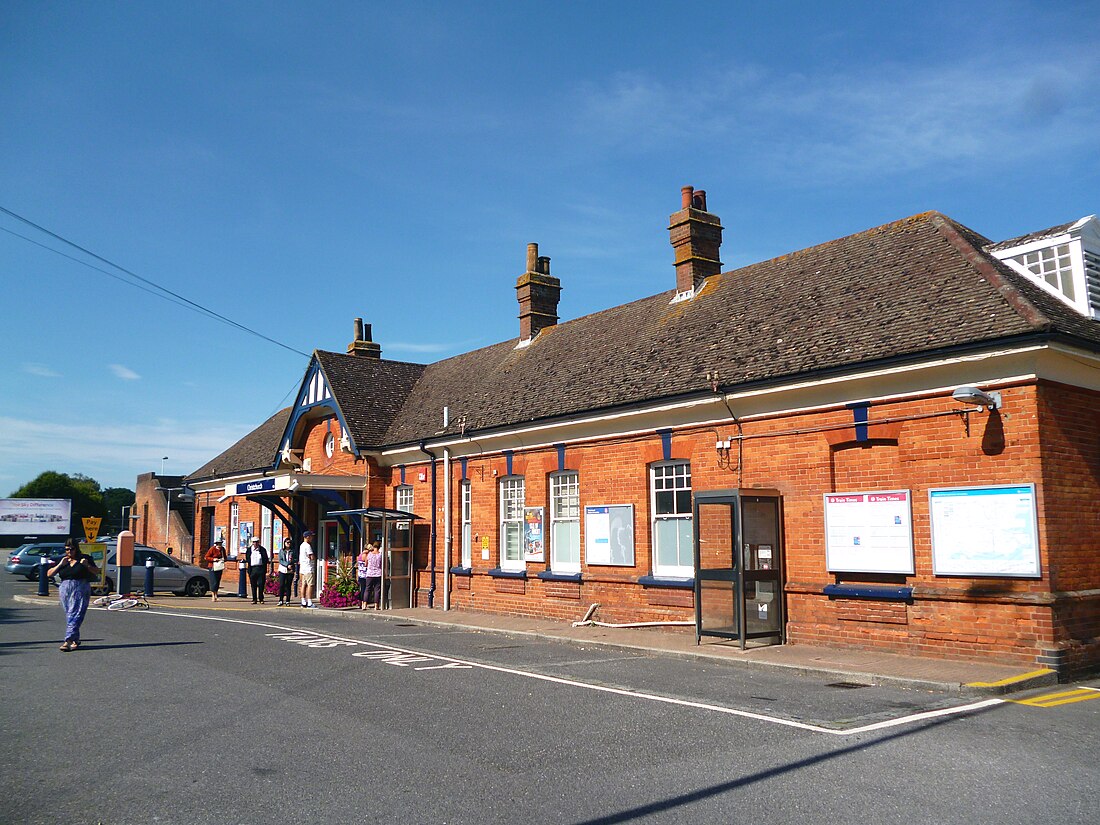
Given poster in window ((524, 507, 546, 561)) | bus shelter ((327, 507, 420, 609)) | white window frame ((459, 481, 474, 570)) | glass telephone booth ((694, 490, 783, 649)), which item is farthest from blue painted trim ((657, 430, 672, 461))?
bus shelter ((327, 507, 420, 609))

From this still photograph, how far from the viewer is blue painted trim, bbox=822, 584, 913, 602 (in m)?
12.4

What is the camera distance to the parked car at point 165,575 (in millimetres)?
28203

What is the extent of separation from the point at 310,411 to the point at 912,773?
23736 mm

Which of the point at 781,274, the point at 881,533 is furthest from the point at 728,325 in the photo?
the point at 881,533

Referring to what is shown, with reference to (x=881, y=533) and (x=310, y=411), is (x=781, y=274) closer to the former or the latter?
(x=881, y=533)

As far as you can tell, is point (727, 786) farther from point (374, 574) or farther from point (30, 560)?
point (30, 560)

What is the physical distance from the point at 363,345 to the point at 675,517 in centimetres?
1893

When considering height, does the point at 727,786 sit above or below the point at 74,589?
below

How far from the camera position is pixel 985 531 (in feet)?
38.2

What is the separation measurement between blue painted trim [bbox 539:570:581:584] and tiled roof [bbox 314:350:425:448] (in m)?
8.00

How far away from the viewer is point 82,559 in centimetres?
1452

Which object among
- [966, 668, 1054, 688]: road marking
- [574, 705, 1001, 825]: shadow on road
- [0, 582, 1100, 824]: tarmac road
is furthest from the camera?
[966, 668, 1054, 688]: road marking

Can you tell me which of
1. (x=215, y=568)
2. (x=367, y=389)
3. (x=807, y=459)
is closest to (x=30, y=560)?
(x=215, y=568)

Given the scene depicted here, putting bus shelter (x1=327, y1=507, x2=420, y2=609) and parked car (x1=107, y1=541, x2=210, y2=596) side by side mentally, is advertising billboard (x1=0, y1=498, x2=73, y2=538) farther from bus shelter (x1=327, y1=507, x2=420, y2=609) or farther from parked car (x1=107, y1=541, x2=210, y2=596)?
bus shelter (x1=327, y1=507, x2=420, y2=609)
